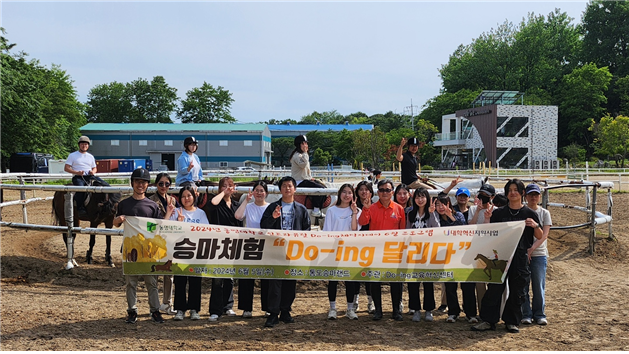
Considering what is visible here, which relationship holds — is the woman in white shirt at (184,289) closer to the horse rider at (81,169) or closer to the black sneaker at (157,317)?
the black sneaker at (157,317)

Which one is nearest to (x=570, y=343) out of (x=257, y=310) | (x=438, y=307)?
(x=438, y=307)

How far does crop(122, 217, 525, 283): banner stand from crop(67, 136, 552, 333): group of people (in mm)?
171

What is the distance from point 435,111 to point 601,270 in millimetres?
67142

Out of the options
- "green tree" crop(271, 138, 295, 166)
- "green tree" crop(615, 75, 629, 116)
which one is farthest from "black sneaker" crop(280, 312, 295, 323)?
"green tree" crop(271, 138, 295, 166)

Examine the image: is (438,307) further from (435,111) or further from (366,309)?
(435,111)

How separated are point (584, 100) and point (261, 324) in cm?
6285

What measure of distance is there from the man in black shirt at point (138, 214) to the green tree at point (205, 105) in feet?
253

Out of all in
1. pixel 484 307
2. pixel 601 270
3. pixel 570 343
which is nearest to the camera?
pixel 570 343

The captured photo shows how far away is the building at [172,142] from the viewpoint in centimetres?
5866

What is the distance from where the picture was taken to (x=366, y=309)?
6172 millimetres

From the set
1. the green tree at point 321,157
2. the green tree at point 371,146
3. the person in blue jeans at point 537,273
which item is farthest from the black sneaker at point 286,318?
the green tree at point 321,157

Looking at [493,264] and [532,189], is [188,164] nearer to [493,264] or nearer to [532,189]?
[493,264]

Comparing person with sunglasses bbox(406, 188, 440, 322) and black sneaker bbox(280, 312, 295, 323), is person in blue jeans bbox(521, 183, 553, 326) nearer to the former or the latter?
person with sunglasses bbox(406, 188, 440, 322)

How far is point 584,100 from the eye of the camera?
58562 mm
